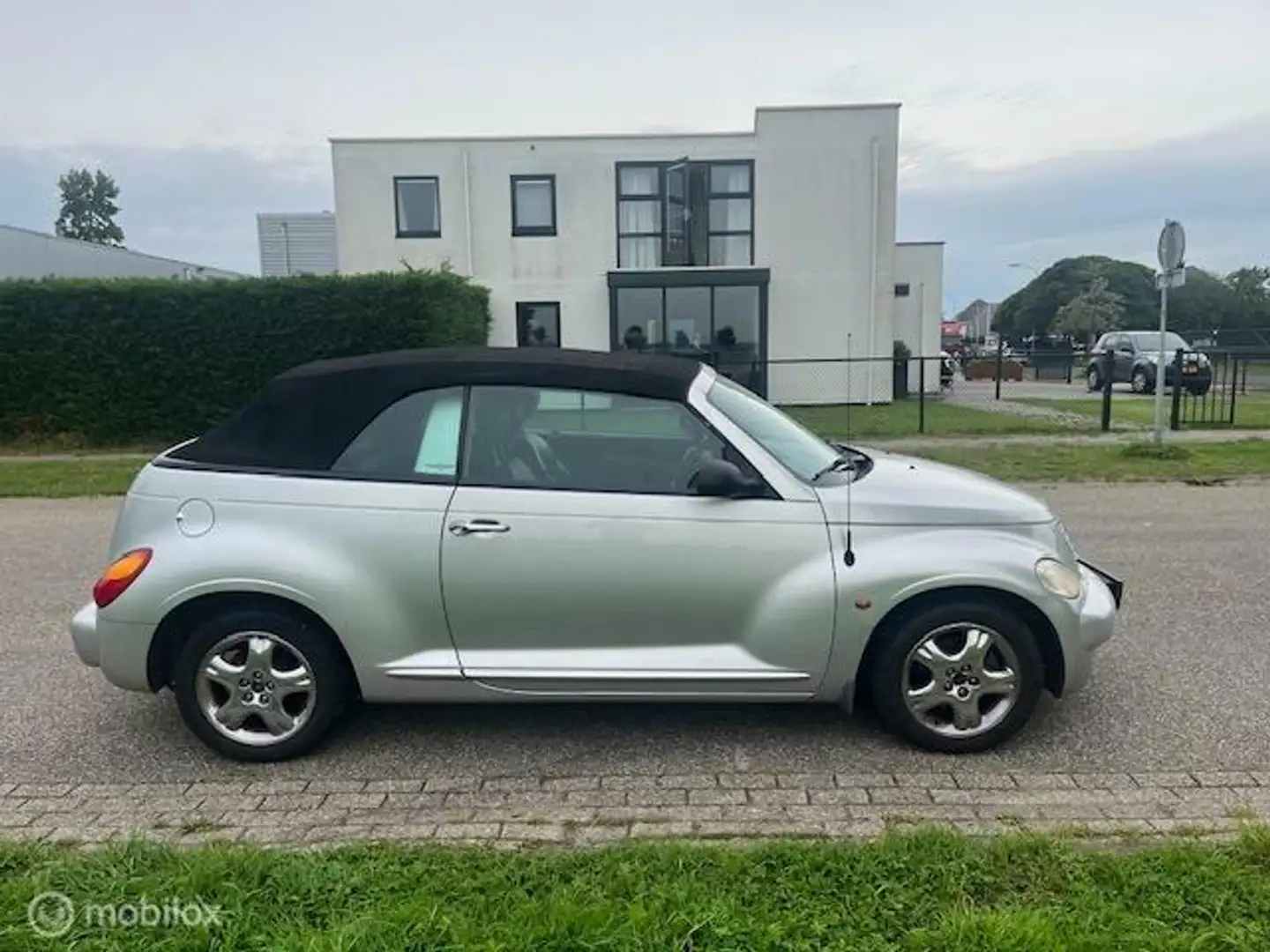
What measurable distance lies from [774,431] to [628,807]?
177 centimetres

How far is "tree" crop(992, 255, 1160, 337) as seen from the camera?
2896 inches

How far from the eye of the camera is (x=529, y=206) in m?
20.6

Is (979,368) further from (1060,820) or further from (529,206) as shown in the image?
(1060,820)

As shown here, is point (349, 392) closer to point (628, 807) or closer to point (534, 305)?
point (628, 807)

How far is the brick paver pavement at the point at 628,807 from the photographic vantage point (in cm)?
302

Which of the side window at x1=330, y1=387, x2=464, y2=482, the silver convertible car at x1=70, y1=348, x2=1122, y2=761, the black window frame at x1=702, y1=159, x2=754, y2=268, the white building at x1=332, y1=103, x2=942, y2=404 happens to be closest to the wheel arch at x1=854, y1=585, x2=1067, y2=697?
the silver convertible car at x1=70, y1=348, x2=1122, y2=761

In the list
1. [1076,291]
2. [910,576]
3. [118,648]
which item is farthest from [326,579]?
[1076,291]

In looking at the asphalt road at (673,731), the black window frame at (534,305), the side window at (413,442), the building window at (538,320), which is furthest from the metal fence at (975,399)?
the side window at (413,442)

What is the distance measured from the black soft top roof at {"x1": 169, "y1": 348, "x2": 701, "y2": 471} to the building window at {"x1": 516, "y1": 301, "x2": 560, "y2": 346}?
1727 cm

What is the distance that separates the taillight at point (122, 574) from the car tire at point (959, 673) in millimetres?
2985

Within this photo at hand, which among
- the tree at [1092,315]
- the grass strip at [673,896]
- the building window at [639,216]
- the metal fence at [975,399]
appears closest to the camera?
the grass strip at [673,896]

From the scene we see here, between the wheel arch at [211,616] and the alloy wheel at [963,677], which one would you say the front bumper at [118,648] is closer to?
the wheel arch at [211,616]

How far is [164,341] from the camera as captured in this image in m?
14.2

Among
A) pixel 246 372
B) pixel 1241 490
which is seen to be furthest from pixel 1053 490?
pixel 246 372
